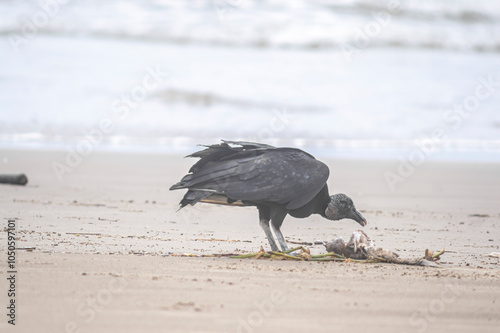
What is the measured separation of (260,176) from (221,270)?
95 centimetres

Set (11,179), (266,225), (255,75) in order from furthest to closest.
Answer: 1. (255,75)
2. (11,179)
3. (266,225)

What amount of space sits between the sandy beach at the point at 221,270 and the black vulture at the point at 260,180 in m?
0.48

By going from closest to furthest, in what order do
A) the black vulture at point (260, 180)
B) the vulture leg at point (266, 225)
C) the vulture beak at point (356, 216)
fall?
1. the black vulture at point (260, 180)
2. the vulture leg at point (266, 225)
3. the vulture beak at point (356, 216)

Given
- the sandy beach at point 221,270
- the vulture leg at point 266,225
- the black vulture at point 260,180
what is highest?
the black vulture at point 260,180

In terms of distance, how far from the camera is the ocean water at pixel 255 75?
17.0m

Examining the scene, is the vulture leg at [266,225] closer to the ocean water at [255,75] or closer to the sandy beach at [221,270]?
the sandy beach at [221,270]

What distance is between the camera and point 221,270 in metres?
5.05

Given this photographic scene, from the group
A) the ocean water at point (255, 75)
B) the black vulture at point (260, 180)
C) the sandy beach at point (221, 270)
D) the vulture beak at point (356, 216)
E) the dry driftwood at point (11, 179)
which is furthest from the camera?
the ocean water at point (255, 75)

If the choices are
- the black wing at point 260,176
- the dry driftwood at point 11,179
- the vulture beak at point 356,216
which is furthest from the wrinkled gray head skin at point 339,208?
the dry driftwood at point 11,179

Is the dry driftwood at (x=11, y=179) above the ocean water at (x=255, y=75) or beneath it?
beneath

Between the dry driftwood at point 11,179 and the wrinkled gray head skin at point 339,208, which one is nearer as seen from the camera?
the wrinkled gray head skin at point 339,208

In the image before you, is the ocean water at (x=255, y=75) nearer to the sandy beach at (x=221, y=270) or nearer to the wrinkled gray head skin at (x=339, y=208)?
the sandy beach at (x=221, y=270)

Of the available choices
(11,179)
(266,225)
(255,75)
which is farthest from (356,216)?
(255,75)

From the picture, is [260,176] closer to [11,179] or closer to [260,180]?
[260,180]
